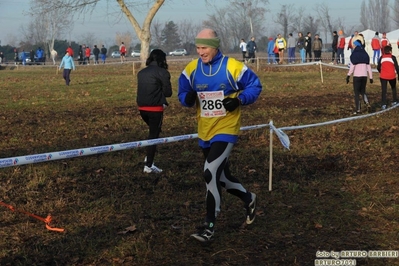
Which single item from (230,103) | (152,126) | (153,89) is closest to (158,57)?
(153,89)

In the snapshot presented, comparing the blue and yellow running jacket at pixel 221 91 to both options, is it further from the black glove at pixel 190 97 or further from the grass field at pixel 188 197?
the grass field at pixel 188 197

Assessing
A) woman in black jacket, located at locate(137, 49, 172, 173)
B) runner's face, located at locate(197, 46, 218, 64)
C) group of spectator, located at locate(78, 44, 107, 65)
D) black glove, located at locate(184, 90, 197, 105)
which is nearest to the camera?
runner's face, located at locate(197, 46, 218, 64)

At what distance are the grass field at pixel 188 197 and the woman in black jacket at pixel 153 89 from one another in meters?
0.77

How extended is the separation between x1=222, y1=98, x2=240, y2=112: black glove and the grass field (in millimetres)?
1343

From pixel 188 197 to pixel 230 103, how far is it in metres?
2.35

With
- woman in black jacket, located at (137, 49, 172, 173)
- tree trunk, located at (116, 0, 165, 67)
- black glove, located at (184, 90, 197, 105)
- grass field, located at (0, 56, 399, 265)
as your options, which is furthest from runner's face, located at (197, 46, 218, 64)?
tree trunk, located at (116, 0, 165, 67)

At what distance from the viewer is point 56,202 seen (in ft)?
25.0

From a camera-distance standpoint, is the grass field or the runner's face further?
the runner's face

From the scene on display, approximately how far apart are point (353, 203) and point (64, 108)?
12740mm

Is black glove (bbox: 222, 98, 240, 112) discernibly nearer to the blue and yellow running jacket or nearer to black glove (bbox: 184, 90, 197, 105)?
the blue and yellow running jacket

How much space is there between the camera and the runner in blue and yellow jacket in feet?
20.0

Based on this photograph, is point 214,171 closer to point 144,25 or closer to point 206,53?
point 206,53

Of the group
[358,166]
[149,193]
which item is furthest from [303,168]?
[149,193]

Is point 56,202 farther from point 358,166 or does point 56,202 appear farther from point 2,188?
point 358,166
